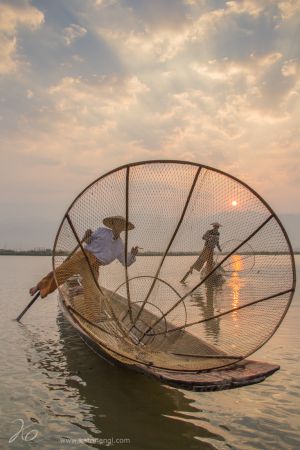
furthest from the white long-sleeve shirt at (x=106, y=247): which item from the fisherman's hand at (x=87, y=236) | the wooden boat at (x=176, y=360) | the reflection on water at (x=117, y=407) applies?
the reflection on water at (x=117, y=407)

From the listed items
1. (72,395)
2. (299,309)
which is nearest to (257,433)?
(72,395)

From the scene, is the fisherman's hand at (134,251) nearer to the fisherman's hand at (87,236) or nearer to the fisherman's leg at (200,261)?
the fisherman's hand at (87,236)

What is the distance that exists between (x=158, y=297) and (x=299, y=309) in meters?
4.81

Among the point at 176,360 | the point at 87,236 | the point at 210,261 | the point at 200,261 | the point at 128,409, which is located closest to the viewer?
the point at 128,409

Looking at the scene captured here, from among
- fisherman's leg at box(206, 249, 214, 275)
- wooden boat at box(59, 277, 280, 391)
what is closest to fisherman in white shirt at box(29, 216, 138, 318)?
wooden boat at box(59, 277, 280, 391)

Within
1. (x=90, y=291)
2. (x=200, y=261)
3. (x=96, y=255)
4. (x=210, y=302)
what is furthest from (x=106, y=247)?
(x=210, y=302)

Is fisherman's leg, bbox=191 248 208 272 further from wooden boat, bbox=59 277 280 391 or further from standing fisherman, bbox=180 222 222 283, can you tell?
wooden boat, bbox=59 277 280 391

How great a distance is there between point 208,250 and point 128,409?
2796mm

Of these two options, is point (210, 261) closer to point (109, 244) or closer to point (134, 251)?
point (134, 251)

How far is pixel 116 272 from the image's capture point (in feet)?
19.9

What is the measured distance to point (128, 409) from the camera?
3861 millimetres

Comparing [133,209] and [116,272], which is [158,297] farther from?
[133,209]

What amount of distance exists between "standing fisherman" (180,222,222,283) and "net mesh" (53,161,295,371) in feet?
0.07

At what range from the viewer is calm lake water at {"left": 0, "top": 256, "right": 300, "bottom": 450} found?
3.28m
